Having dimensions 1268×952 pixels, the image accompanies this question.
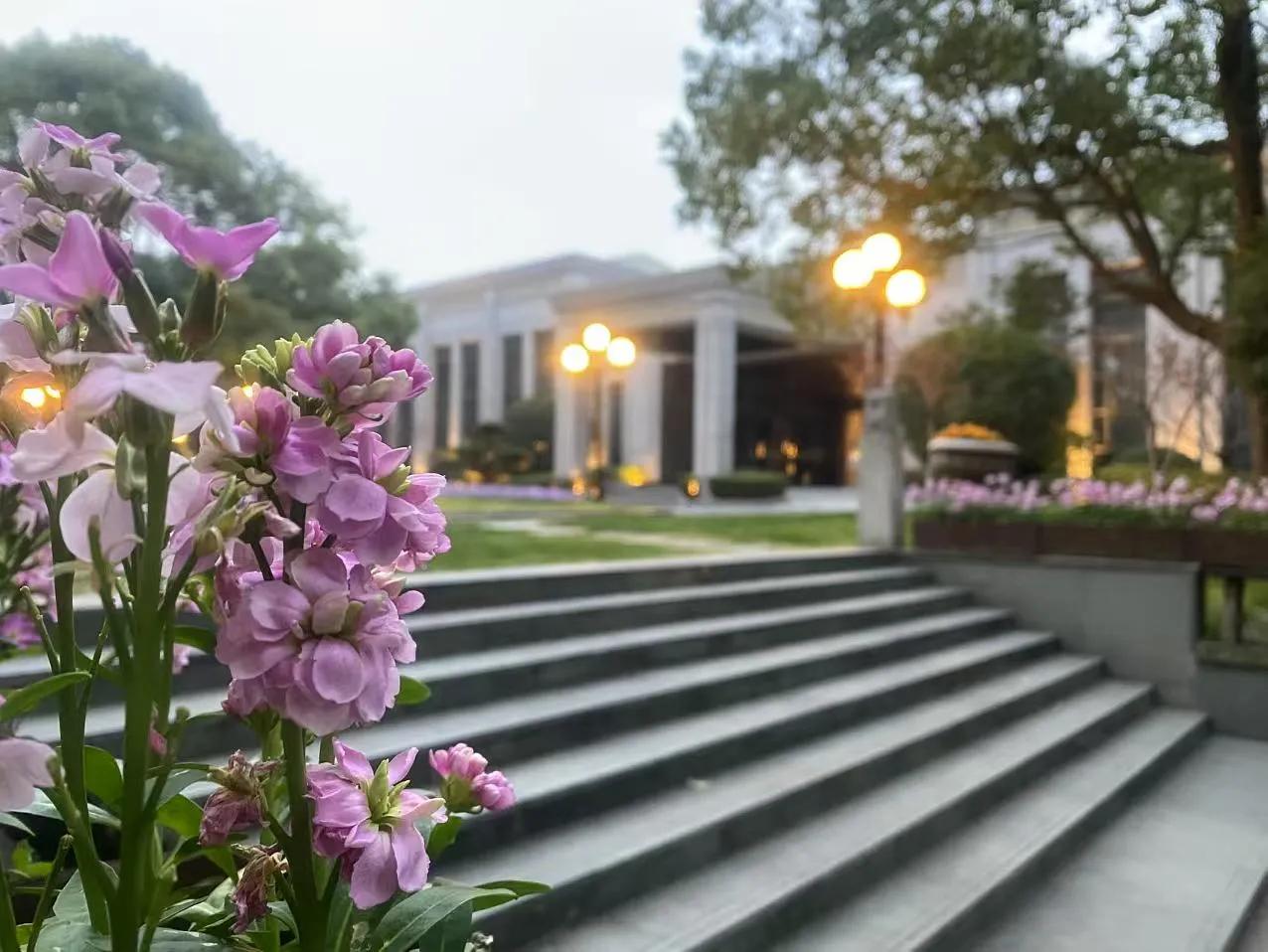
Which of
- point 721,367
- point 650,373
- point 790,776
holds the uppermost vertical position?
point 650,373

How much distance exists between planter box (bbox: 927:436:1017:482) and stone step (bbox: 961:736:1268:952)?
258 inches

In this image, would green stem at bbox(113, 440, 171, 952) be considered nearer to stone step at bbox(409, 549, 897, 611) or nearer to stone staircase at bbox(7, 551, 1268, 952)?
stone staircase at bbox(7, 551, 1268, 952)

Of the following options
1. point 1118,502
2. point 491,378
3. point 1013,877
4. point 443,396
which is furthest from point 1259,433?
point 443,396

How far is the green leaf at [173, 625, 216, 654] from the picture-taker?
1.01m

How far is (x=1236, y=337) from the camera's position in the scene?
7.40 m

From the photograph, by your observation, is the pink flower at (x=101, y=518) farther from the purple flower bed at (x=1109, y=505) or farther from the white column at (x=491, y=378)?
the white column at (x=491, y=378)

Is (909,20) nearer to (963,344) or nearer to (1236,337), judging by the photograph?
(1236,337)

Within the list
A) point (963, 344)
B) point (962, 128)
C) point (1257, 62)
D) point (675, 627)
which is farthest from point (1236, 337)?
point (963, 344)

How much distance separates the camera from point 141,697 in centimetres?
88

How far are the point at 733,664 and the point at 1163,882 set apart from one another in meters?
2.05

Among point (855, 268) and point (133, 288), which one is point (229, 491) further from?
point (855, 268)

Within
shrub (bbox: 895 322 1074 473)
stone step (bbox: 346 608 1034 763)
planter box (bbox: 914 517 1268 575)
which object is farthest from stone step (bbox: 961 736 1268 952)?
shrub (bbox: 895 322 1074 473)

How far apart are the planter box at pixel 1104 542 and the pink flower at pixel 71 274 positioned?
6.90m

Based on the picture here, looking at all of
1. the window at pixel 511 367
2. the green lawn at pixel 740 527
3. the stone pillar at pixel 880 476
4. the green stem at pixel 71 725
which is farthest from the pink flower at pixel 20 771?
the window at pixel 511 367
